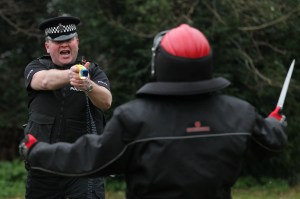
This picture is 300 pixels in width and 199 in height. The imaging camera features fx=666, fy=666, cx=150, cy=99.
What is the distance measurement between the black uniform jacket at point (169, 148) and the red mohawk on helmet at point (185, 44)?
0.20 meters

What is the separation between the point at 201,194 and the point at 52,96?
2107 mm


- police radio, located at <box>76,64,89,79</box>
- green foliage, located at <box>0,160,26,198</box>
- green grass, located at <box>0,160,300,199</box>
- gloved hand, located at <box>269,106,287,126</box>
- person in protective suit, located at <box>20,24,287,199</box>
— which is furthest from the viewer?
green foliage, located at <box>0,160,26,198</box>

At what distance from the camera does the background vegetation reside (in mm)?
9297

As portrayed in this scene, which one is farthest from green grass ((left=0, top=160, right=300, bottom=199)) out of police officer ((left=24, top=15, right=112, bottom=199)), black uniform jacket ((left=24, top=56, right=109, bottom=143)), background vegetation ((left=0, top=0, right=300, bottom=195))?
black uniform jacket ((left=24, top=56, right=109, bottom=143))

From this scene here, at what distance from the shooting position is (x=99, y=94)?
4.58 meters

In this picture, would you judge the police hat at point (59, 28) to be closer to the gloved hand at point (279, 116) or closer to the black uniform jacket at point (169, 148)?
the black uniform jacket at point (169, 148)

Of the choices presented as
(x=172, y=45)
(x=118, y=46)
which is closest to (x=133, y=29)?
(x=118, y=46)

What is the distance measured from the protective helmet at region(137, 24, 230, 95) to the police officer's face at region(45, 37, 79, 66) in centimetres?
191

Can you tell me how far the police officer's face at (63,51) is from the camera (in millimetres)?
4895

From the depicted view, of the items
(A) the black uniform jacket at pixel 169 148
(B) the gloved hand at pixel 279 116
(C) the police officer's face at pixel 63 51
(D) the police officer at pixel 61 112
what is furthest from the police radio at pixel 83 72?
(B) the gloved hand at pixel 279 116

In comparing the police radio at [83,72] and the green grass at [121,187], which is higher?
the police radio at [83,72]

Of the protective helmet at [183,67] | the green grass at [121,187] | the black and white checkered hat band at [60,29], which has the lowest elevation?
the green grass at [121,187]

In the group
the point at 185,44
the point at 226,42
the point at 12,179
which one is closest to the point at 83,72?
the point at 185,44

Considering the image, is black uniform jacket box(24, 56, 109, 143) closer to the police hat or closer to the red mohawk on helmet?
the police hat
